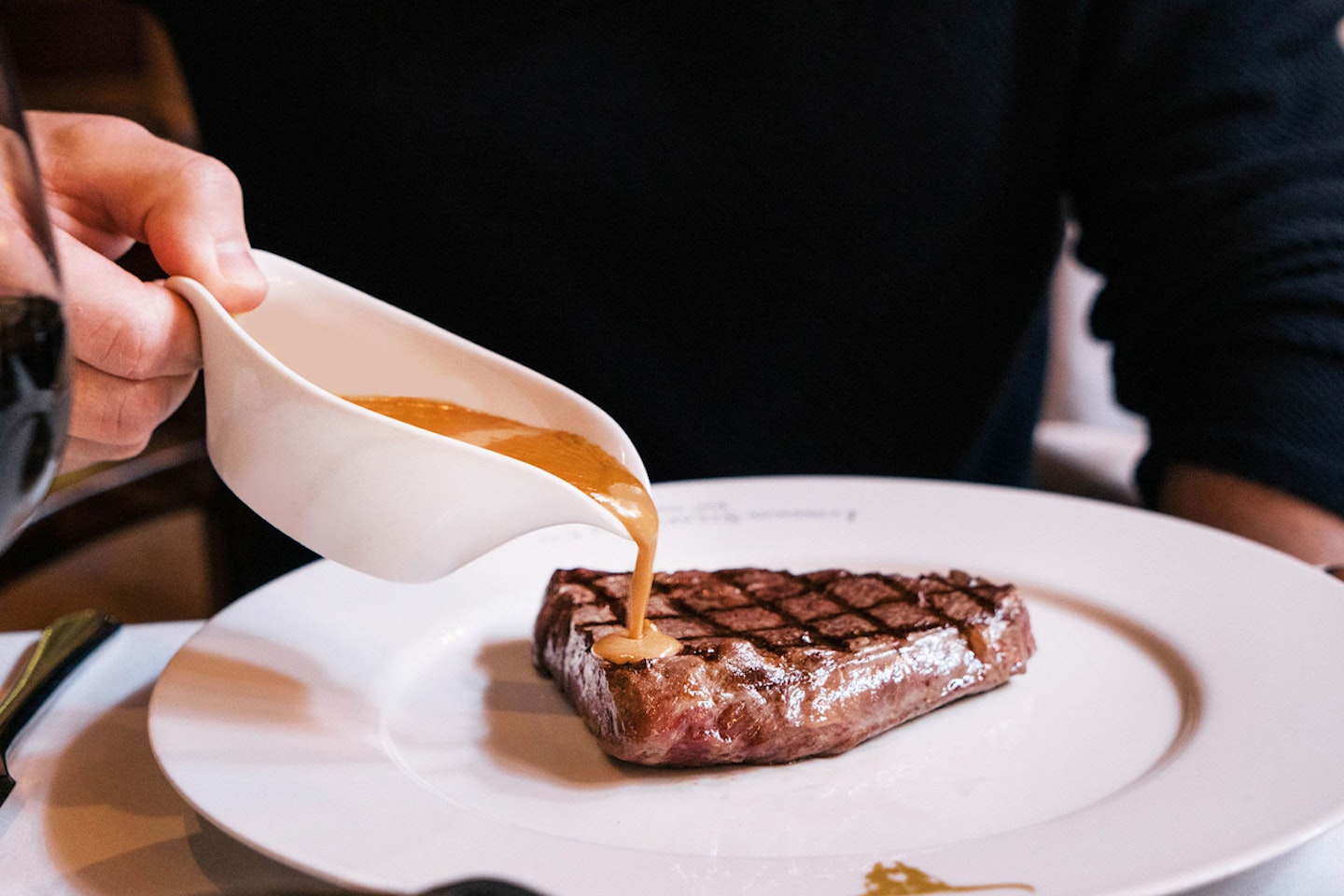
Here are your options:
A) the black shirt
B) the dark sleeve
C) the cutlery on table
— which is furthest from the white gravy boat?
the dark sleeve

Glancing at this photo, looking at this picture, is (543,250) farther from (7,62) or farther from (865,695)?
(7,62)

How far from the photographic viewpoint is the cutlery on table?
111 cm

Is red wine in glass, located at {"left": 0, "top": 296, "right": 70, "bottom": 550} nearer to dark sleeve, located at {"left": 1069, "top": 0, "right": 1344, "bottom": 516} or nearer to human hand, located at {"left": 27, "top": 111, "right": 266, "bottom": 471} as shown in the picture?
human hand, located at {"left": 27, "top": 111, "right": 266, "bottom": 471}

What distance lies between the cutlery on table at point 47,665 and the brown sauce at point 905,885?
2.47ft

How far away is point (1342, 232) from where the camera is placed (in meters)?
1.76

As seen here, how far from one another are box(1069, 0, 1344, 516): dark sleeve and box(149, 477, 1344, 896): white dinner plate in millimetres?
369

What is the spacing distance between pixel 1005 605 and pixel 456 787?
65 centimetres

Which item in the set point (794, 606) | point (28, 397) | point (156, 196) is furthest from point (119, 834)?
point (794, 606)

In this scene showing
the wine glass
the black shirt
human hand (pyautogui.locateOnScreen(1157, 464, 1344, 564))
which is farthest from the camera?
the black shirt

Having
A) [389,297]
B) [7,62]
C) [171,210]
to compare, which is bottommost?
[389,297]

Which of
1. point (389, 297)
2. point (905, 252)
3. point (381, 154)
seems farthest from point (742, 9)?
point (389, 297)

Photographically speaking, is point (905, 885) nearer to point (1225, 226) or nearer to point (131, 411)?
point (131, 411)

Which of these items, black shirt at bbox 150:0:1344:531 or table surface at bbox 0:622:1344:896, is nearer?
table surface at bbox 0:622:1344:896

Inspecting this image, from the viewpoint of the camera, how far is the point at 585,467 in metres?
1.20
